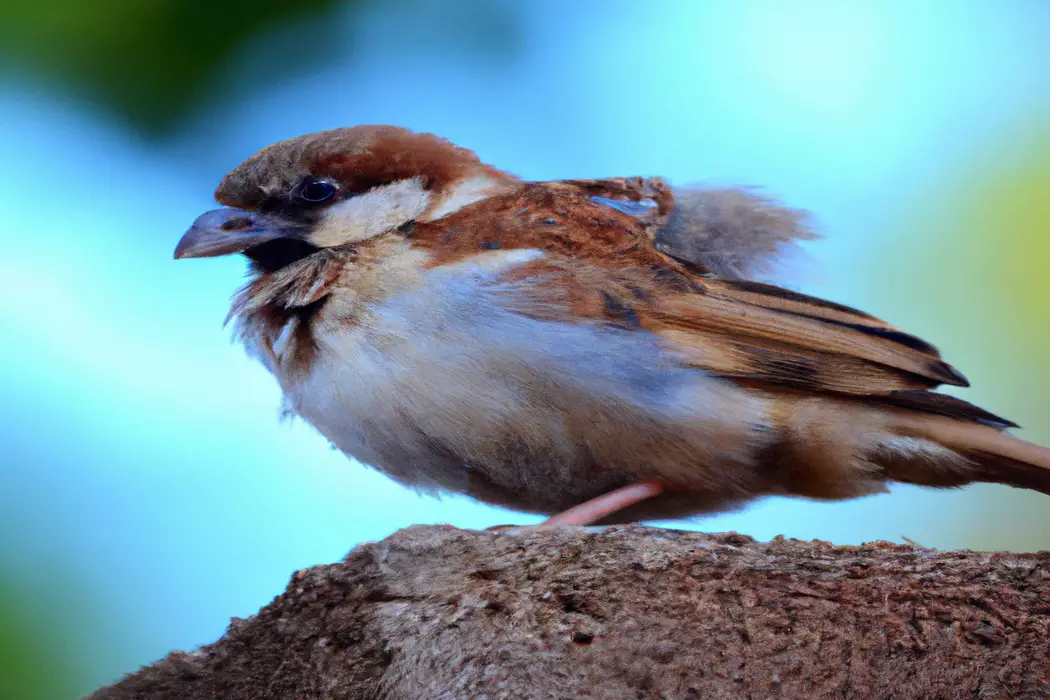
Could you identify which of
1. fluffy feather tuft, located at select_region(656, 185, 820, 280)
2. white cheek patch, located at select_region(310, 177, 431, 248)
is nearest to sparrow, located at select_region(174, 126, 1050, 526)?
white cheek patch, located at select_region(310, 177, 431, 248)

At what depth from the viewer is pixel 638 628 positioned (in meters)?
1.10

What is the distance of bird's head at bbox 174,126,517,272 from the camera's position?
1.54m

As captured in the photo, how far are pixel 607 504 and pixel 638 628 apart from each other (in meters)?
0.43

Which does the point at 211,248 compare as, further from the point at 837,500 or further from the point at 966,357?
the point at 966,357

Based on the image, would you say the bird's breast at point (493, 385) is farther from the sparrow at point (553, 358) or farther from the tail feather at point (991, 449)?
the tail feather at point (991, 449)

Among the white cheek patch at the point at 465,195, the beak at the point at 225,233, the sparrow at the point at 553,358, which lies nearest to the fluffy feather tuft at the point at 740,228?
the sparrow at the point at 553,358

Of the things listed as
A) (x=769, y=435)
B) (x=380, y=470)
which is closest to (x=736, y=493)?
Answer: (x=769, y=435)

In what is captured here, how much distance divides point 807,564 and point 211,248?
3.42 ft

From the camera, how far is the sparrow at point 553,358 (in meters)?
1.43

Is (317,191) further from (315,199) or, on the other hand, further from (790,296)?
(790,296)

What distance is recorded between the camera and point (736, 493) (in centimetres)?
155

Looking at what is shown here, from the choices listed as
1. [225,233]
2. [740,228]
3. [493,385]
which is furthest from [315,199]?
[740,228]

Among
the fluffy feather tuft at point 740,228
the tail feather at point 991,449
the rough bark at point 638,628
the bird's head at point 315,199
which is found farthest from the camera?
the fluffy feather tuft at point 740,228

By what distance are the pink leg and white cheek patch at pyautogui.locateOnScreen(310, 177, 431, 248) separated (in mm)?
568
